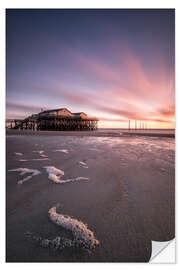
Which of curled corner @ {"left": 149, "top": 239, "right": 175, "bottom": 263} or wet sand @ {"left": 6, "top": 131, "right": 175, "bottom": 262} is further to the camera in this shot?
curled corner @ {"left": 149, "top": 239, "right": 175, "bottom": 263}

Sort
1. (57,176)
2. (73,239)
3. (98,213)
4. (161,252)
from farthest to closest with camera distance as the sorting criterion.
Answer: (57,176)
(98,213)
(161,252)
(73,239)

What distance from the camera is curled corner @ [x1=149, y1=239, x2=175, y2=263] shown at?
96 cm

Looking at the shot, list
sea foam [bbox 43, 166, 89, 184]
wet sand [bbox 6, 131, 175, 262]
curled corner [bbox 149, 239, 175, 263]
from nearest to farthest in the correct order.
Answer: wet sand [bbox 6, 131, 175, 262] → curled corner [bbox 149, 239, 175, 263] → sea foam [bbox 43, 166, 89, 184]

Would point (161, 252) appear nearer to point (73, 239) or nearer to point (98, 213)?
point (98, 213)

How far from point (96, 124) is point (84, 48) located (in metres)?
26.3

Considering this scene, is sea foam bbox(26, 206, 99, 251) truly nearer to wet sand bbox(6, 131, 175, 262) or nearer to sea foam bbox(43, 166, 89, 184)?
wet sand bbox(6, 131, 175, 262)

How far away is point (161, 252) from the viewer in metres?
1.00

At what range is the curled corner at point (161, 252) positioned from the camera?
3.15ft

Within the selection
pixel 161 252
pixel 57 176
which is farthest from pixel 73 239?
pixel 57 176

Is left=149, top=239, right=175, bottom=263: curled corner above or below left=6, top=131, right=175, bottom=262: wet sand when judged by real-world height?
below

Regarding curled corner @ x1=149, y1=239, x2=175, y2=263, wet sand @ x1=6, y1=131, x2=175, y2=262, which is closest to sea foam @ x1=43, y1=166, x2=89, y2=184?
wet sand @ x1=6, y1=131, x2=175, y2=262

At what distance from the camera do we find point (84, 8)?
1.80m

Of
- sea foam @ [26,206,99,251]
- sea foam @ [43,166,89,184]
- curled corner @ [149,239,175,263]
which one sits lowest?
curled corner @ [149,239,175,263]
